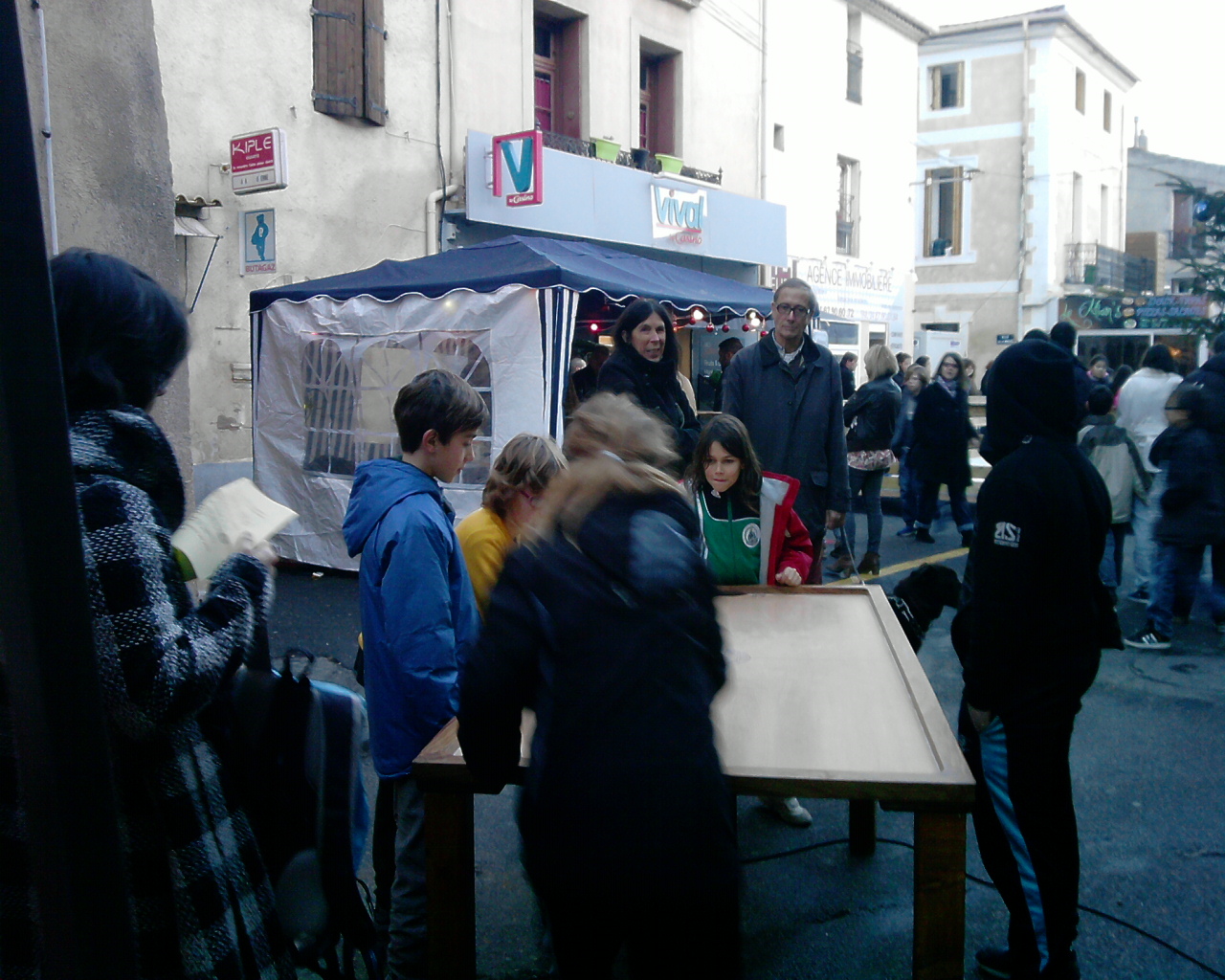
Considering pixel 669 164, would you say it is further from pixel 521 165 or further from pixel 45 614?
pixel 45 614

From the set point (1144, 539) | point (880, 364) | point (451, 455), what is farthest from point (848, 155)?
point (451, 455)

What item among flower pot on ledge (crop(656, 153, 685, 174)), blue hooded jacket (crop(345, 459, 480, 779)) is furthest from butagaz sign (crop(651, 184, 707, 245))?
blue hooded jacket (crop(345, 459, 480, 779))

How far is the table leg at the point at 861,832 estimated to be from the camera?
11.5ft

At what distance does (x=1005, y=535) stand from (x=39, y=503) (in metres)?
2.12

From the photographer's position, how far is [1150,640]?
5.96 metres

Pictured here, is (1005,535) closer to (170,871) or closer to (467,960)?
(467,960)

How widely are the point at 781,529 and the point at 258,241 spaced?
7.02 meters

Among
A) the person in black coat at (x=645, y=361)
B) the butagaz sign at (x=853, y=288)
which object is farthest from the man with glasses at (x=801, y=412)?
the butagaz sign at (x=853, y=288)

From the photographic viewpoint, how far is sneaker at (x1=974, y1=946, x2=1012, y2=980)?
2748 mm

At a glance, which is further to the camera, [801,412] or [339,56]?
[339,56]

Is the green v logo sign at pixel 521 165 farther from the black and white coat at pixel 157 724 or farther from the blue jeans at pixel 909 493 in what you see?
the black and white coat at pixel 157 724

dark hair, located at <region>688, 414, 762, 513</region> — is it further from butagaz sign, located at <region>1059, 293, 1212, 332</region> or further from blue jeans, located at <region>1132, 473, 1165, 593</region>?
butagaz sign, located at <region>1059, 293, 1212, 332</region>

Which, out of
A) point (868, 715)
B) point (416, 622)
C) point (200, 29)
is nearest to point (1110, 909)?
point (868, 715)

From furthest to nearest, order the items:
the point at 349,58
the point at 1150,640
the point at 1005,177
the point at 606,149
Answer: the point at 1005,177 → the point at 606,149 → the point at 349,58 → the point at 1150,640
